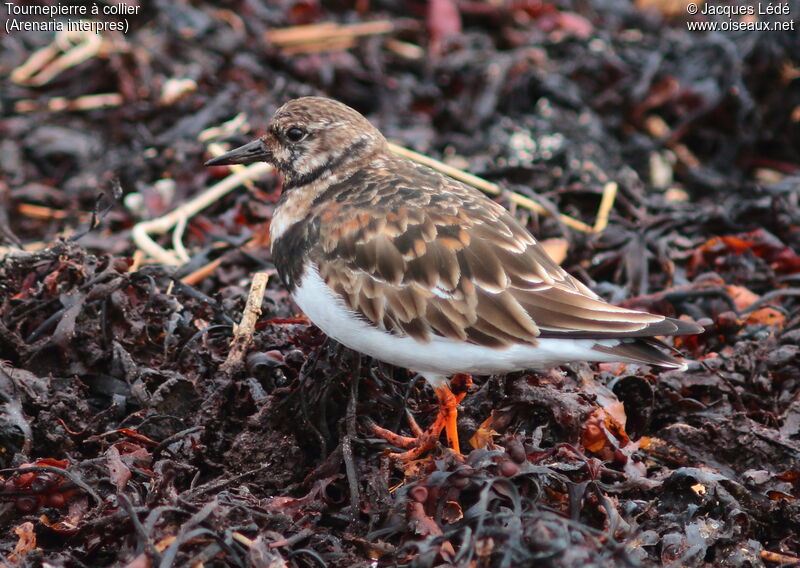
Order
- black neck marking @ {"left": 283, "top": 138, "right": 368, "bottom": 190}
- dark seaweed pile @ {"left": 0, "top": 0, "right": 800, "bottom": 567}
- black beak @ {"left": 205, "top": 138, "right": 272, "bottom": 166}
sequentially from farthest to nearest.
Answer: black beak @ {"left": 205, "top": 138, "right": 272, "bottom": 166}, black neck marking @ {"left": 283, "top": 138, "right": 368, "bottom": 190}, dark seaweed pile @ {"left": 0, "top": 0, "right": 800, "bottom": 567}

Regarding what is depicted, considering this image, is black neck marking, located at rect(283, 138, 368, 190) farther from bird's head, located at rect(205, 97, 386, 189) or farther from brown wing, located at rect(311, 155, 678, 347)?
brown wing, located at rect(311, 155, 678, 347)

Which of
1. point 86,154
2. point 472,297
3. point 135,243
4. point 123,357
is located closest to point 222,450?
point 123,357

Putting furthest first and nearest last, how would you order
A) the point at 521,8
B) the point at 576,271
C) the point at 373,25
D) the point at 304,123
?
the point at 521,8, the point at 373,25, the point at 576,271, the point at 304,123

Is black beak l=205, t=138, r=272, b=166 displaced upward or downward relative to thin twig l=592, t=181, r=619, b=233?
upward

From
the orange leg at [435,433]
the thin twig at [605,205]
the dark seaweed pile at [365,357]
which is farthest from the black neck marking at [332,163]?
the thin twig at [605,205]

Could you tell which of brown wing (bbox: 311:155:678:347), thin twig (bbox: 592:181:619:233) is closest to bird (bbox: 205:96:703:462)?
brown wing (bbox: 311:155:678:347)

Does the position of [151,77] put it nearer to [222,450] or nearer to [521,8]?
[521,8]
